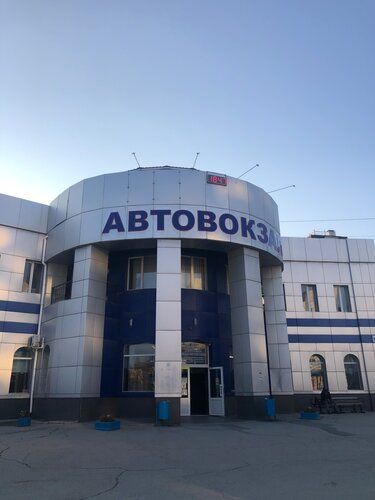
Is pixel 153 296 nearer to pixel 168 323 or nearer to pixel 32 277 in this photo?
pixel 168 323

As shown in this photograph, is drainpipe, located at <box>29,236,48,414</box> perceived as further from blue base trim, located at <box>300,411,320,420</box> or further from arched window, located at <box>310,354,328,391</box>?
arched window, located at <box>310,354,328,391</box>

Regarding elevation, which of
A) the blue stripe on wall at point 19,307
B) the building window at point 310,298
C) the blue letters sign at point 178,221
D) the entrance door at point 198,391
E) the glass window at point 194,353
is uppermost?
the blue letters sign at point 178,221

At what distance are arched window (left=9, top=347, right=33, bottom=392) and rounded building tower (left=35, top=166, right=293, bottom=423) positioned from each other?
0.80 meters

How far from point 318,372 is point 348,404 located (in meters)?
3.16

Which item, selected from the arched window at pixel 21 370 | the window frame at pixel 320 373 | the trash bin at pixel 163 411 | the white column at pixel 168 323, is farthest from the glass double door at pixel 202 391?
the window frame at pixel 320 373

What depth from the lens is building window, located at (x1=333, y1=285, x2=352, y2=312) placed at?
2828 cm

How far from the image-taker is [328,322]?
27.5 meters

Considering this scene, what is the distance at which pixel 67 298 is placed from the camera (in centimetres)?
2219

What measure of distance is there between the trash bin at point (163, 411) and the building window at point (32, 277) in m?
9.77

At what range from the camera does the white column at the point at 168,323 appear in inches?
682

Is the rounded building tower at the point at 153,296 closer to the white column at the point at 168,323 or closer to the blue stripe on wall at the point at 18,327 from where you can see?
the white column at the point at 168,323

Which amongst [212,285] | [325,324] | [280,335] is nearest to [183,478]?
[212,285]

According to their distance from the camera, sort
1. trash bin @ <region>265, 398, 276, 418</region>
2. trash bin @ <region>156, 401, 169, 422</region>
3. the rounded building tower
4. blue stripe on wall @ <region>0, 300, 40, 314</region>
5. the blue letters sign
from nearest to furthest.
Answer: trash bin @ <region>156, 401, 169, 422</region> < trash bin @ <region>265, 398, 276, 418</region> < the rounded building tower < the blue letters sign < blue stripe on wall @ <region>0, 300, 40, 314</region>

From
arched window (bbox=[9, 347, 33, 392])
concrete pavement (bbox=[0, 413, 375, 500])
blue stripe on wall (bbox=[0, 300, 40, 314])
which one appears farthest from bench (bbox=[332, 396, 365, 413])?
blue stripe on wall (bbox=[0, 300, 40, 314])
